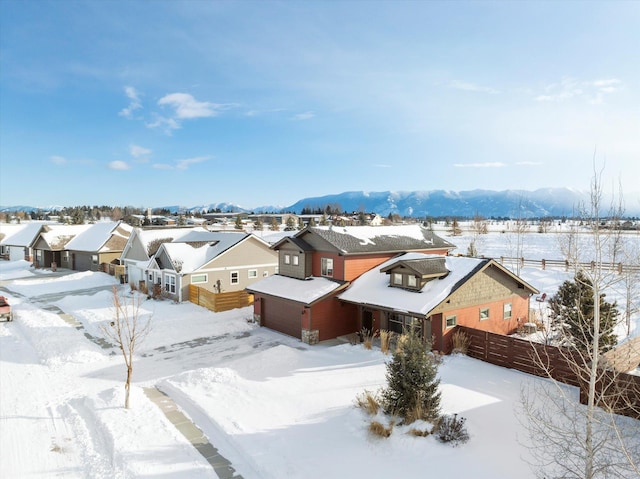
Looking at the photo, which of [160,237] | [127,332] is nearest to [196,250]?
[160,237]

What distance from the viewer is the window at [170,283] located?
32.9 metres

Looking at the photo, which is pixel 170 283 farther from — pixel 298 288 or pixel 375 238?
pixel 375 238

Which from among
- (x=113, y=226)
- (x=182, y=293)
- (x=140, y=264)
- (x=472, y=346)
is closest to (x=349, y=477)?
(x=472, y=346)

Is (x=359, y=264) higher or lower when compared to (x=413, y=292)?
higher

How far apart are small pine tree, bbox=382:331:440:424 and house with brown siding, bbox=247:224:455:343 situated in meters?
9.47

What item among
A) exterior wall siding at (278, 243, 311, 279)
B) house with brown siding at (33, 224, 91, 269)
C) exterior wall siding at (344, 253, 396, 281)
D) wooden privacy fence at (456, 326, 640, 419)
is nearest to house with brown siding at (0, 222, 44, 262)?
house with brown siding at (33, 224, 91, 269)

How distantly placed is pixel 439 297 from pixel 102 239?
4387cm

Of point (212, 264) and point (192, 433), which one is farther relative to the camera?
point (212, 264)

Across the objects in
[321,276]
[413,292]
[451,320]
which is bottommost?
[451,320]

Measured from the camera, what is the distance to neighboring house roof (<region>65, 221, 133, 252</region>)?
48156 millimetres

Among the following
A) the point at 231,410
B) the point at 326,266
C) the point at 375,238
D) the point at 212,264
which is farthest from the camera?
the point at 212,264

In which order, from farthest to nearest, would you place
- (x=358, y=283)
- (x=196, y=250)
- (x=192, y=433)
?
(x=196, y=250) < (x=358, y=283) < (x=192, y=433)

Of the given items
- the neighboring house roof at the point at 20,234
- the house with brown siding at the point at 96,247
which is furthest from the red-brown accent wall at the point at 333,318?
the neighboring house roof at the point at 20,234

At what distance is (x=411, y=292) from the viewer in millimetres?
20734
